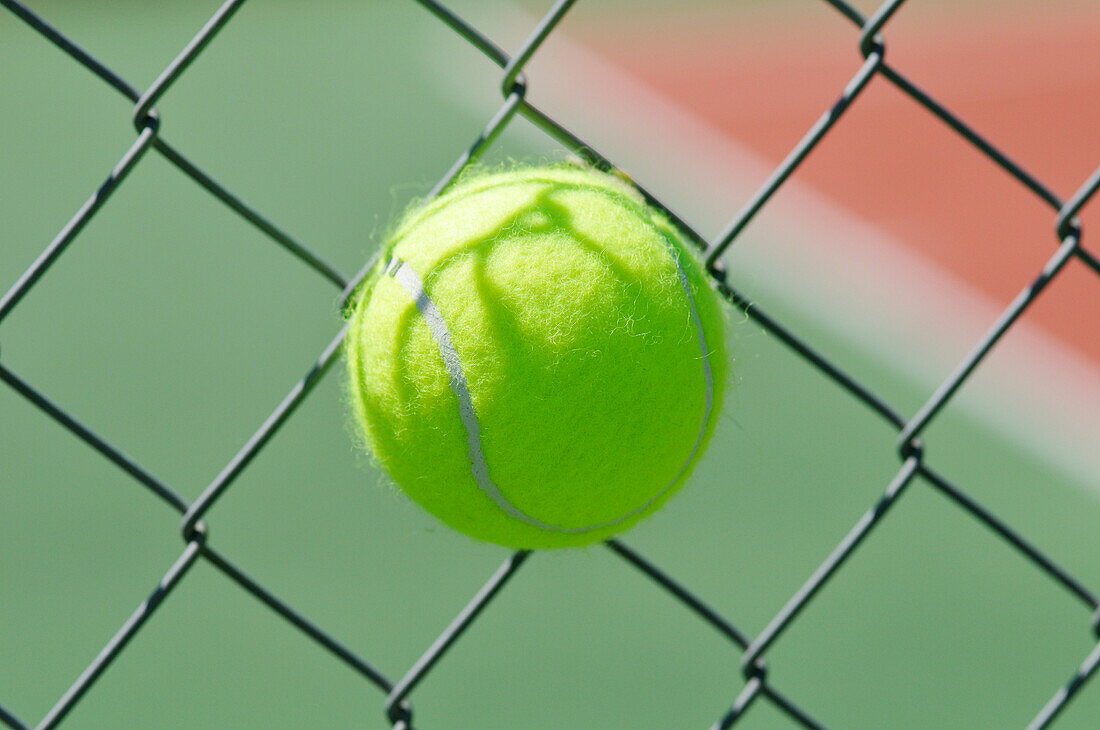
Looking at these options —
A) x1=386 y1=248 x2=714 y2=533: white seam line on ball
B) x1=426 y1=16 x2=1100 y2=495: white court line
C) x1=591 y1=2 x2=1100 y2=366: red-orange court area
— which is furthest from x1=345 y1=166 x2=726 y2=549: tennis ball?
x1=591 y1=2 x2=1100 y2=366: red-orange court area

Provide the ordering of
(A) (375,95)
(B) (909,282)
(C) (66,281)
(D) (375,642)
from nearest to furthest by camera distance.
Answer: (D) (375,642) → (C) (66,281) → (B) (909,282) → (A) (375,95)

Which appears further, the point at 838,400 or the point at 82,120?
the point at 82,120

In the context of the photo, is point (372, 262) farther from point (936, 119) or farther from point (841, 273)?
point (936, 119)

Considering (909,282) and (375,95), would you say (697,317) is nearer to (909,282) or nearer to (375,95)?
(909,282)

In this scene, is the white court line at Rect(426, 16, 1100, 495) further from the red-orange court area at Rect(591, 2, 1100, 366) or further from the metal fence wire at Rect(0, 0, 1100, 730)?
the metal fence wire at Rect(0, 0, 1100, 730)

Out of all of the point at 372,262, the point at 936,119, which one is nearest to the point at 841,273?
the point at 936,119

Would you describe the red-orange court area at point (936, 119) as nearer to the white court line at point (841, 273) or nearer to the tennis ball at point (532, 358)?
the white court line at point (841, 273)

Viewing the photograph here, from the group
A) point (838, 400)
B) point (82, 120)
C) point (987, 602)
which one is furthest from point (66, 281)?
point (987, 602)
